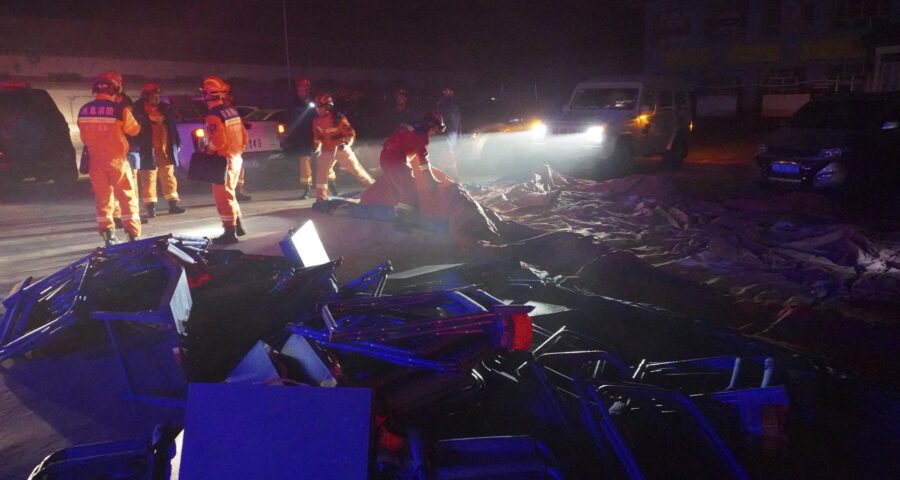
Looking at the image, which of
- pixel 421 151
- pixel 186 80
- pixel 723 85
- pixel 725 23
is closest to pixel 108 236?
pixel 421 151

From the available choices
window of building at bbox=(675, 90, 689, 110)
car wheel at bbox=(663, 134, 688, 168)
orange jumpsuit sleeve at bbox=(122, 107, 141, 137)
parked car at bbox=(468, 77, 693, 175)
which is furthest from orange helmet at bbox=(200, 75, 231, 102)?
window of building at bbox=(675, 90, 689, 110)

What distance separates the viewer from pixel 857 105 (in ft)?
31.2

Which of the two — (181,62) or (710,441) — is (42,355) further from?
(181,62)

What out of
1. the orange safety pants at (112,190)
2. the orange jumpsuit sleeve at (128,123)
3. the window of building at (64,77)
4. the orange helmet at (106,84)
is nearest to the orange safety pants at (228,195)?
the orange safety pants at (112,190)

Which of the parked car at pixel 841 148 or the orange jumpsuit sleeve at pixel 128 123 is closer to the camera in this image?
the orange jumpsuit sleeve at pixel 128 123

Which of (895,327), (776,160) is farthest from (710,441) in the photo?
(776,160)

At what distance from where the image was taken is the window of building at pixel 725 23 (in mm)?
28781

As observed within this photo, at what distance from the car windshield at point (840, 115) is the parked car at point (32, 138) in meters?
13.2

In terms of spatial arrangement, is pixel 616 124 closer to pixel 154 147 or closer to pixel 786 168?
pixel 786 168

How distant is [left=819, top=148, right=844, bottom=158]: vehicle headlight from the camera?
28.1ft

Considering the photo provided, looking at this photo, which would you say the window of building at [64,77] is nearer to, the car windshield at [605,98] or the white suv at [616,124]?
the white suv at [616,124]

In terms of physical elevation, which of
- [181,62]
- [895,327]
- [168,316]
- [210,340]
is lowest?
[895,327]

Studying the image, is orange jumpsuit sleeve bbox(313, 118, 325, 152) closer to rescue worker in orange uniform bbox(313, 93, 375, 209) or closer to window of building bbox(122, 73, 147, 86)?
rescue worker in orange uniform bbox(313, 93, 375, 209)

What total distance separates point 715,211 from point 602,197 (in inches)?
71.7
